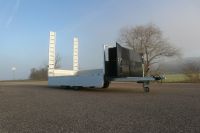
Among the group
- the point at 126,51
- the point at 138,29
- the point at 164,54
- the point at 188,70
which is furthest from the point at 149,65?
the point at 126,51

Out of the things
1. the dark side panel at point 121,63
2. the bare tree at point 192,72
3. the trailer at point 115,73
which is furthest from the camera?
the bare tree at point 192,72

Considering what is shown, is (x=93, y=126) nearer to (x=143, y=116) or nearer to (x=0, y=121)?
(x=143, y=116)

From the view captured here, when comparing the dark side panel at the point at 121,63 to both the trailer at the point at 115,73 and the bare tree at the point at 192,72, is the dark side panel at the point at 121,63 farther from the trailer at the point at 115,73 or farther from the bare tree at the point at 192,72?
the bare tree at the point at 192,72

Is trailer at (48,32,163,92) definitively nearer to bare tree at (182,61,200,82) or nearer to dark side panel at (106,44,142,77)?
dark side panel at (106,44,142,77)

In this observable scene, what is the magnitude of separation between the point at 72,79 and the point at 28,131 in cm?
1499

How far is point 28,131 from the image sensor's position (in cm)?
612

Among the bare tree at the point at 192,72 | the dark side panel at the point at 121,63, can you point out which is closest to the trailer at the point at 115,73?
the dark side panel at the point at 121,63

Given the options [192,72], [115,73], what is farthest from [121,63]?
[192,72]

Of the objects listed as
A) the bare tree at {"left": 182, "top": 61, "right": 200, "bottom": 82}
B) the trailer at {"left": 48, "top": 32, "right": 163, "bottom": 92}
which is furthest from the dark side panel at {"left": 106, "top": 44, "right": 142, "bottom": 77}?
the bare tree at {"left": 182, "top": 61, "right": 200, "bottom": 82}

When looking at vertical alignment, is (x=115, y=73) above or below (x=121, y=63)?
below

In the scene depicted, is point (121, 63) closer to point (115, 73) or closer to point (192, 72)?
point (115, 73)

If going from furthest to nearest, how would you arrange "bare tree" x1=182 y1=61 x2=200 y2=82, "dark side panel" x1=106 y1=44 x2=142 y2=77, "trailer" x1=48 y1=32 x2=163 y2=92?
1. "bare tree" x1=182 y1=61 x2=200 y2=82
2. "dark side panel" x1=106 y1=44 x2=142 y2=77
3. "trailer" x1=48 y1=32 x2=163 y2=92

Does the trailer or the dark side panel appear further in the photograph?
the dark side panel

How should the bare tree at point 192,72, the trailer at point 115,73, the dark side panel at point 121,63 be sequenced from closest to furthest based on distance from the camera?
the trailer at point 115,73 < the dark side panel at point 121,63 < the bare tree at point 192,72
